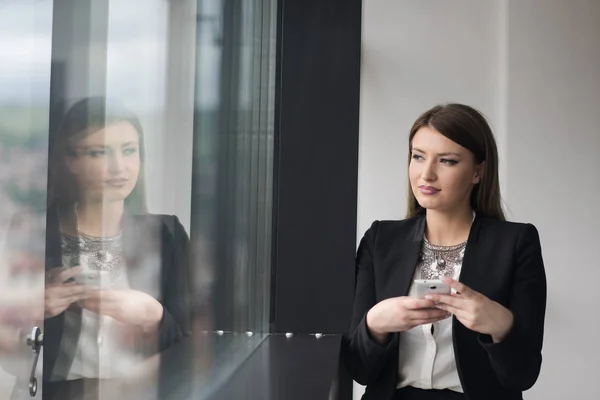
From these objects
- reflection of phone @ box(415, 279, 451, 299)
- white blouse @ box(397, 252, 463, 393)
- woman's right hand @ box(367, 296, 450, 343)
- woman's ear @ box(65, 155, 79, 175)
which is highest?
woman's ear @ box(65, 155, 79, 175)

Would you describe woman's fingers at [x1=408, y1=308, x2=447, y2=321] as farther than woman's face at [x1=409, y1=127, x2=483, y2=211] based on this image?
No

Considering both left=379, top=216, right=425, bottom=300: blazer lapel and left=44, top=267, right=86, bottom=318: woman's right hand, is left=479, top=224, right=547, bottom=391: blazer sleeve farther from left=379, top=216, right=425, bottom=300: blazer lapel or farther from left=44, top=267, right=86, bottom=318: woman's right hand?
left=44, top=267, right=86, bottom=318: woman's right hand

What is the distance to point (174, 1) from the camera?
3.66 ft

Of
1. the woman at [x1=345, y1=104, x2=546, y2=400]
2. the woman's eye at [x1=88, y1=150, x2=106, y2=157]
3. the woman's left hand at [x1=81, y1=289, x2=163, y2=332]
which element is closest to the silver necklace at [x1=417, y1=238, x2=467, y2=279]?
the woman at [x1=345, y1=104, x2=546, y2=400]

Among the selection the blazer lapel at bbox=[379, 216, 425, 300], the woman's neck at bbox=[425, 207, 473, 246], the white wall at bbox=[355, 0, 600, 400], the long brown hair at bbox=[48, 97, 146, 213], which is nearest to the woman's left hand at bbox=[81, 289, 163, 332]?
the long brown hair at bbox=[48, 97, 146, 213]

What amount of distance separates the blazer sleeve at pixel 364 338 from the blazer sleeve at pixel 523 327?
21cm

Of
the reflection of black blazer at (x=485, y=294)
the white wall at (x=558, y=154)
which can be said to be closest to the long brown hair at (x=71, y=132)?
the reflection of black blazer at (x=485, y=294)

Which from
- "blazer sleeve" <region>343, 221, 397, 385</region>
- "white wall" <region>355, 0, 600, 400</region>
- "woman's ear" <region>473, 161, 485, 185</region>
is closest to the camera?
"blazer sleeve" <region>343, 221, 397, 385</region>

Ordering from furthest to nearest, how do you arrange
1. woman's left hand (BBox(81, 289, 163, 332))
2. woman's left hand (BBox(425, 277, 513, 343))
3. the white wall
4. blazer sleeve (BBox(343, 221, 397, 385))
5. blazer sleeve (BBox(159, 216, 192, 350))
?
the white wall, blazer sleeve (BBox(343, 221, 397, 385)), woman's left hand (BBox(425, 277, 513, 343)), blazer sleeve (BBox(159, 216, 192, 350)), woman's left hand (BBox(81, 289, 163, 332))

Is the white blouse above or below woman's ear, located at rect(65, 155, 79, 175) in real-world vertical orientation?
below

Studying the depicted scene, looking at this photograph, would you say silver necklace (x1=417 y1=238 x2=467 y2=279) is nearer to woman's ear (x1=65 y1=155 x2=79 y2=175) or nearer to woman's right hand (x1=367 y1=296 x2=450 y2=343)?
woman's right hand (x1=367 y1=296 x2=450 y2=343)

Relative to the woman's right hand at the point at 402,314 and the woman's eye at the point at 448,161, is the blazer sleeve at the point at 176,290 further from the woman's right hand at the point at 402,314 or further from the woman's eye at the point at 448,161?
the woman's eye at the point at 448,161

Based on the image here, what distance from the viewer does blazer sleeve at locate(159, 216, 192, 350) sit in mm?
1096

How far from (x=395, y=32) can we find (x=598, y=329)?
2.02 m
